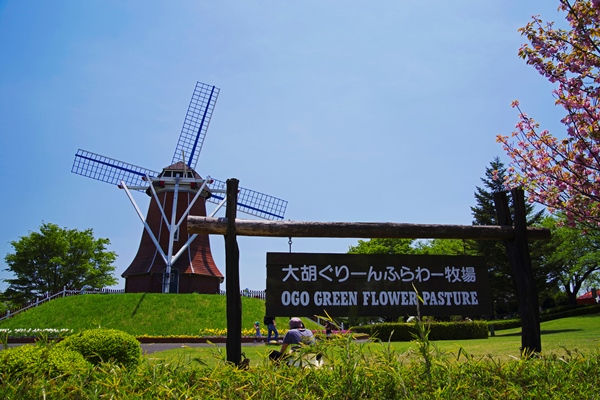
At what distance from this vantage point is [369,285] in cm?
532

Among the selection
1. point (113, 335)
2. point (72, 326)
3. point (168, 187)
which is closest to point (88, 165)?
point (168, 187)

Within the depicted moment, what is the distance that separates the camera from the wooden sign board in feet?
16.9

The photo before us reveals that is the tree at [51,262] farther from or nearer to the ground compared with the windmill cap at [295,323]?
farther from the ground

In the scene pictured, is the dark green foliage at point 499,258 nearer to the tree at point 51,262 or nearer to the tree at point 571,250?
the tree at point 571,250

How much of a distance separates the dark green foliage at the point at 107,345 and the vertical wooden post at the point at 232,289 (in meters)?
3.18

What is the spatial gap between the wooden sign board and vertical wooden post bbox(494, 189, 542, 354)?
0.47m

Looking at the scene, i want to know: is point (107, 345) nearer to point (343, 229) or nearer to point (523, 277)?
point (343, 229)

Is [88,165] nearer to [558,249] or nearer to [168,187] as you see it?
[168,187]

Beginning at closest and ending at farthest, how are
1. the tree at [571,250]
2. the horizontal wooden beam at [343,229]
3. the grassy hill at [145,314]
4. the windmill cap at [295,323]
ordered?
the horizontal wooden beam at [343,229] → the windmill cap at [295,323] → the grassy hill at [145,314] → the tree at [571,250]

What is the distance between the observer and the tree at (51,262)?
40062 mm

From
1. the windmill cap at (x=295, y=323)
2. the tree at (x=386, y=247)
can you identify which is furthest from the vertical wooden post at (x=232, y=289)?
the tree at (x=386, y=247)

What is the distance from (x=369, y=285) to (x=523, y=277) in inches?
78.4

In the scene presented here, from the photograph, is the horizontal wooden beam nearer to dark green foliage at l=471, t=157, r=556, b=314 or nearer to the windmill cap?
the windmill cap

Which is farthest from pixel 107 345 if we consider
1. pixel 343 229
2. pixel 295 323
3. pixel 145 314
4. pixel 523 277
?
pixel 145 314
